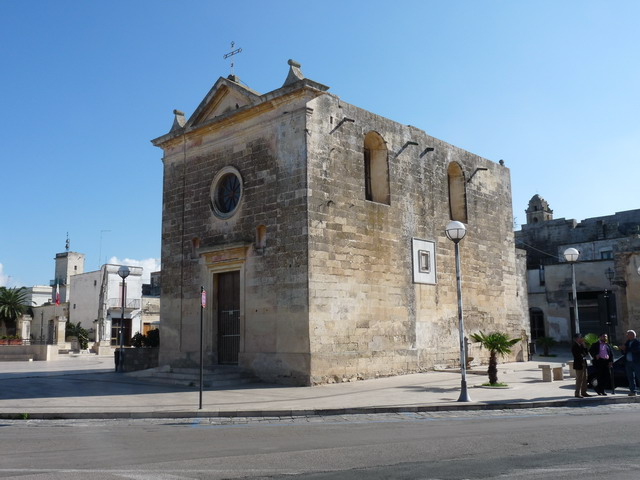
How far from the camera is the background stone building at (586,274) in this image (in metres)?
31.9

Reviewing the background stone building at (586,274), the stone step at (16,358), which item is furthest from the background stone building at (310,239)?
the stone step at (16,358)

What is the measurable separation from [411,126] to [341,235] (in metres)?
5.44

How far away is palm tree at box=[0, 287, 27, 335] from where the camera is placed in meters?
53.2

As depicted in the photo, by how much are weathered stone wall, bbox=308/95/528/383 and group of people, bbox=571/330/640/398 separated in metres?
5.79

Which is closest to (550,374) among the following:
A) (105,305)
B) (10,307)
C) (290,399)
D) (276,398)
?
(290,399)

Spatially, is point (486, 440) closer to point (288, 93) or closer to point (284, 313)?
point (284, 313)

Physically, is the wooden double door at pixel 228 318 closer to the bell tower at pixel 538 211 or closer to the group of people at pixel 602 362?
the group of people at pixel 602 362

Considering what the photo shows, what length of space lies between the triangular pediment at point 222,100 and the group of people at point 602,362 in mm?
10900

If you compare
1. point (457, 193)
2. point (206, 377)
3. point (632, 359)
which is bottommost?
point (206, 377)

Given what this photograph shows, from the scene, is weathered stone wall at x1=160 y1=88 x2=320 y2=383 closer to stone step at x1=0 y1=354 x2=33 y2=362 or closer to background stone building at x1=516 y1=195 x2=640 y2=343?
background stone building at x1=516 y1=195 x2=640 y2=343

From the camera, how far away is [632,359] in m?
13.0

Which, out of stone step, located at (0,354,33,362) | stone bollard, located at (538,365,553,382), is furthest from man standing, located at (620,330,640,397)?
stone step, located at (0,354,33,362)

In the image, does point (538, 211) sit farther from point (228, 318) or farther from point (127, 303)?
point (228, 318)

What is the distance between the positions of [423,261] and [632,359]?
7539mm
